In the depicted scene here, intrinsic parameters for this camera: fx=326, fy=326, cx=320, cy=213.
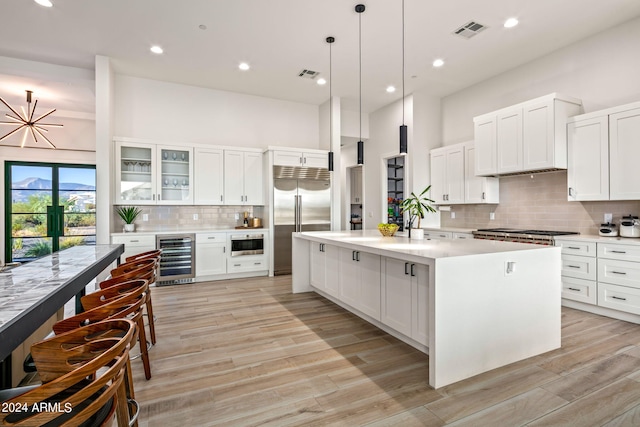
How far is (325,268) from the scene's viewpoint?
409 cm

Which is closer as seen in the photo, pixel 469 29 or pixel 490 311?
pixel 490 311

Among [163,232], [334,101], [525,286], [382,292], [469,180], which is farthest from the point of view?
[334,101]

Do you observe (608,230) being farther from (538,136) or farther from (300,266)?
(300,266)

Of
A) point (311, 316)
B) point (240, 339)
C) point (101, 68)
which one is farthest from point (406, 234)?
point (101, 68)

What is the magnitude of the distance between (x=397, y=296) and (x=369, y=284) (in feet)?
1.42

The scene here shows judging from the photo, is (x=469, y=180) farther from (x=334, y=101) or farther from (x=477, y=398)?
(x=477, y=398)

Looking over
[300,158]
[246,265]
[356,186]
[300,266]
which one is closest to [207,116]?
[300,158]

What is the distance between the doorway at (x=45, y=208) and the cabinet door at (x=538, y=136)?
8435 millimetres

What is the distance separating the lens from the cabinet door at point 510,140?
4.52 meters

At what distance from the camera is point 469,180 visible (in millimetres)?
5512

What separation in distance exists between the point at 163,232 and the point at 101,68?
2543mm

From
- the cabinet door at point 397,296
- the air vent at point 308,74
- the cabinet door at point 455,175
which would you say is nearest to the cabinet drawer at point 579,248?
the cabinet door at point 455,175

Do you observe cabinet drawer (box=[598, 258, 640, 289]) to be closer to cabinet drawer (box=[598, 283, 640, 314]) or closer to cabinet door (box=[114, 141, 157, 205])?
cabinet drawer (box=[598, 283, 640, 314])

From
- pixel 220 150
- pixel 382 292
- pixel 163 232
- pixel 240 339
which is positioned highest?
pixel 220 150
